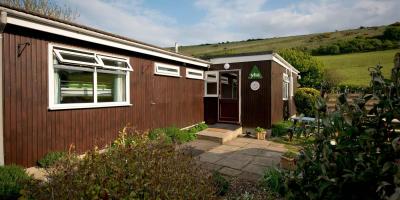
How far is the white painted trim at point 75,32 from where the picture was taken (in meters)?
4.41

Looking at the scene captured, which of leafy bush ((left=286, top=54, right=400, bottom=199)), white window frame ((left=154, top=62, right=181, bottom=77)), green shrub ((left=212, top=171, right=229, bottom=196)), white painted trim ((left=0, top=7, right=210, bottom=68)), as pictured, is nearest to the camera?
leafy bush ((left=286, top=54, right=400, bottom=199))

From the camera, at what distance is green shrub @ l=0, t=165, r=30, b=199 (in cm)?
329

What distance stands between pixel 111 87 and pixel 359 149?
6161 millimetres

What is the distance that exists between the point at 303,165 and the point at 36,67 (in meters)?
5.13

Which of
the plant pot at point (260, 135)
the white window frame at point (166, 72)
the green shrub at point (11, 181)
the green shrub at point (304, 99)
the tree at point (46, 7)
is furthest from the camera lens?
the green shrub at point (304, 99)

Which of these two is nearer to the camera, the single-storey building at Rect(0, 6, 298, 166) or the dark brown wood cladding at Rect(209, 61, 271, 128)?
the single-storey building at Rect(0, 6, 298, 166)

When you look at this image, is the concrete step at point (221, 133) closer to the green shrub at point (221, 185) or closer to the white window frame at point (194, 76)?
the white window frame at point (194, 76)

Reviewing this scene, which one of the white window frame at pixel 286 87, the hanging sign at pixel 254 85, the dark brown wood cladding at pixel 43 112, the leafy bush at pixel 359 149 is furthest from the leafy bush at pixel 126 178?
the white window frame at pixel 286 87

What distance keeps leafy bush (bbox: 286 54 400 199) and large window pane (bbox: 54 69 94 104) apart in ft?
17.3

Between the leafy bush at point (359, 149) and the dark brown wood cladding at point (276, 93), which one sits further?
the dark brown wood cladding at point (276, 93)

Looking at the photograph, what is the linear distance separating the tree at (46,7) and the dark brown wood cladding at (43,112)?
8698mm

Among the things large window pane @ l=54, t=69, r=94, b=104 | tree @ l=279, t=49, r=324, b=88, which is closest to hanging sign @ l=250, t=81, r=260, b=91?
large window pane @ l=54, t=69, r=94, b=104

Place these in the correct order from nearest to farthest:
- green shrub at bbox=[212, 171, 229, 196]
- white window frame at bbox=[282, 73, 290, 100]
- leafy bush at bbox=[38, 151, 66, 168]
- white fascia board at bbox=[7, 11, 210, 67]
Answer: green shrub at bbox=[212, 171, 229, 196], white fascia board at bbox=[7, 11, 210, 67], leafy bush at bbox=[38, 151, 66, 168], white window frame at bbox=[282, 73, 290, 100]

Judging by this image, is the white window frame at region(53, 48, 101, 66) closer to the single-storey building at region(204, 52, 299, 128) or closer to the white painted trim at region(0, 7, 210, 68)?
the white painted trim at region(0, 7, 210, 68)
